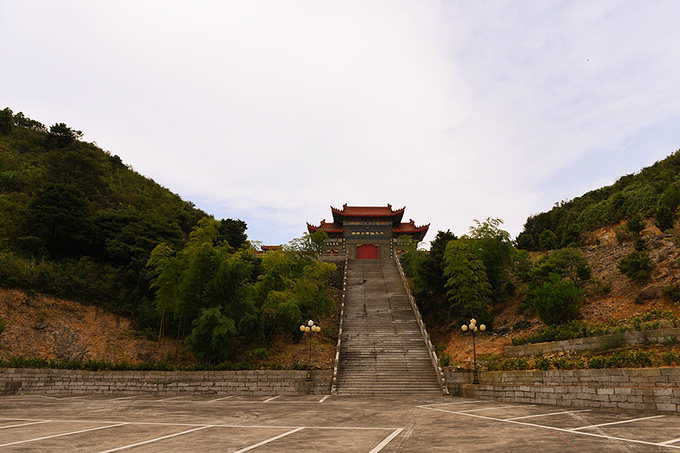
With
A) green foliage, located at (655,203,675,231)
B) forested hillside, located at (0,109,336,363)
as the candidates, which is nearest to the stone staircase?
forested hillside, located at (0,109,336,363)

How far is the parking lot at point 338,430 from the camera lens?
15.5 feet

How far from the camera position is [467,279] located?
17422 mm

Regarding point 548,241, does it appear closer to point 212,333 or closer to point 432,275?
point 432,275

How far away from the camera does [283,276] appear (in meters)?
18.2

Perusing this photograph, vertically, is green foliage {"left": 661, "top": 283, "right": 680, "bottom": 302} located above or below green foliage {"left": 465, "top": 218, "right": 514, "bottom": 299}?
below

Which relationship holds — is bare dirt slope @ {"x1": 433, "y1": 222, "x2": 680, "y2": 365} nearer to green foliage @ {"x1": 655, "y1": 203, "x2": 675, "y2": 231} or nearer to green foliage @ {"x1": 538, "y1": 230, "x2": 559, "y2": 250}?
green foliage @ {"x1": 655, "y1": 203, "x2": 675, "y2": 231}

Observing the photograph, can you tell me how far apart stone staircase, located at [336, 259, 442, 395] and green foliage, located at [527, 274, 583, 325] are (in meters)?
5.09

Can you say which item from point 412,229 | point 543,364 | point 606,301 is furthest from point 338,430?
point 412,229

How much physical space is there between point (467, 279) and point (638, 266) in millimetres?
6744

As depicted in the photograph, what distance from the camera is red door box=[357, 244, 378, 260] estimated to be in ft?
122

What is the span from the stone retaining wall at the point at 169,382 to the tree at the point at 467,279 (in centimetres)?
766

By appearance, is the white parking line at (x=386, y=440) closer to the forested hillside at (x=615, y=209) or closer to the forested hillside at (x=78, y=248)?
the forested hillside at (x=78, y=248)

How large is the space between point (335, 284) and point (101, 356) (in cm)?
1595

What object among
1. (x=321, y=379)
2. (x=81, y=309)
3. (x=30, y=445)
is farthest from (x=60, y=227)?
(x=30, y=445)
